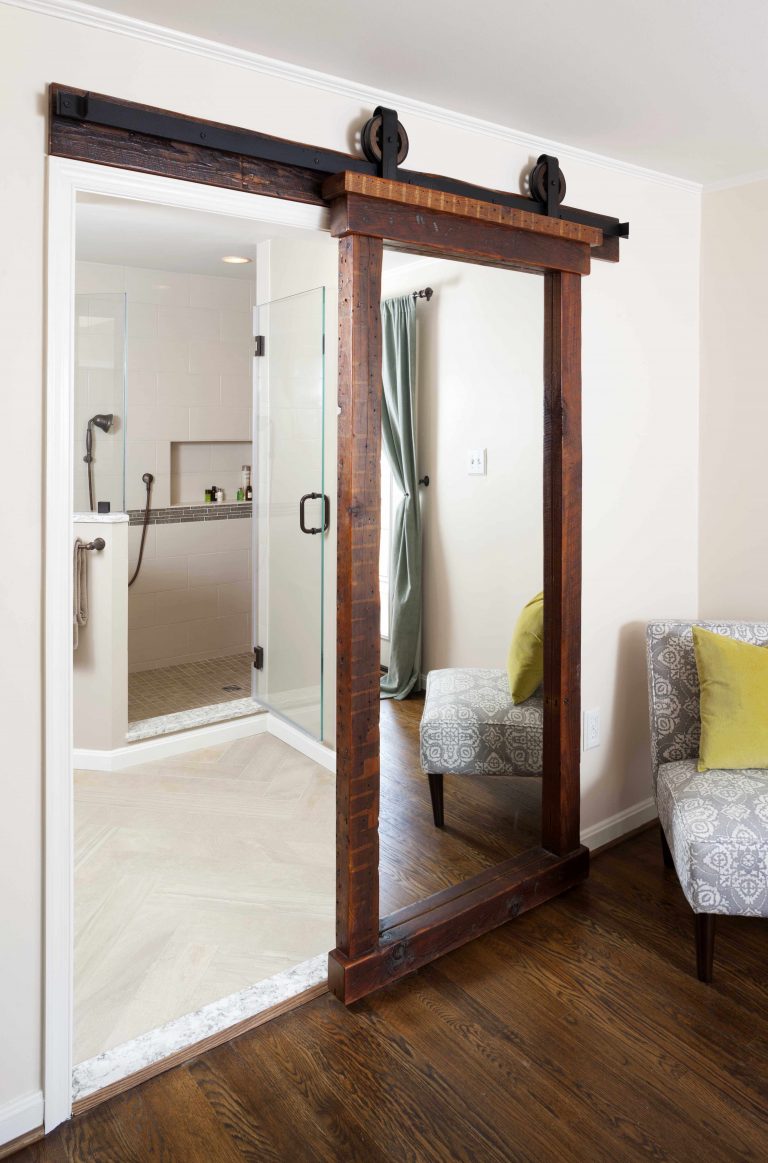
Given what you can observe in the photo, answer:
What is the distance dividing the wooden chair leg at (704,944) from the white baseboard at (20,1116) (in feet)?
5.47

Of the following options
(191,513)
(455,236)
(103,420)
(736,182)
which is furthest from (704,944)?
(191,513)

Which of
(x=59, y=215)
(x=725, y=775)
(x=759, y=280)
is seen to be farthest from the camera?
(x=759, y=280)

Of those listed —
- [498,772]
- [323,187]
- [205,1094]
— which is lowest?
[205,1094]

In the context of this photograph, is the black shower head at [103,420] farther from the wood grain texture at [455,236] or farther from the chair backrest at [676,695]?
the chair backrest at [676,695]

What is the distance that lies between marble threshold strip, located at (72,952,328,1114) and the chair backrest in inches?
51.9

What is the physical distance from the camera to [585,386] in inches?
110

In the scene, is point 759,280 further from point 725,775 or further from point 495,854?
point 495,854

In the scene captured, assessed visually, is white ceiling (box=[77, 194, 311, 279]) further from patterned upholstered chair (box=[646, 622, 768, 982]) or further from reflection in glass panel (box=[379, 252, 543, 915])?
patterned upholstered chair (box=[646, 622, 768, 982])

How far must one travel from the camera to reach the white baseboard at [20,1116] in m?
1.75

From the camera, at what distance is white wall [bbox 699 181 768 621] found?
3.02 meters

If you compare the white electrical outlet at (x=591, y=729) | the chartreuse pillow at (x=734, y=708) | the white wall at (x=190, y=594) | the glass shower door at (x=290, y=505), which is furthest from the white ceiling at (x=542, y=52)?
the white wall at (x=190, y=594)

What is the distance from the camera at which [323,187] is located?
2.07 metres

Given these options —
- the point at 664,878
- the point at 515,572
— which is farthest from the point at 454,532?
the point at 664,878

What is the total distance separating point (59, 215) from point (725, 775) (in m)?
2.26
